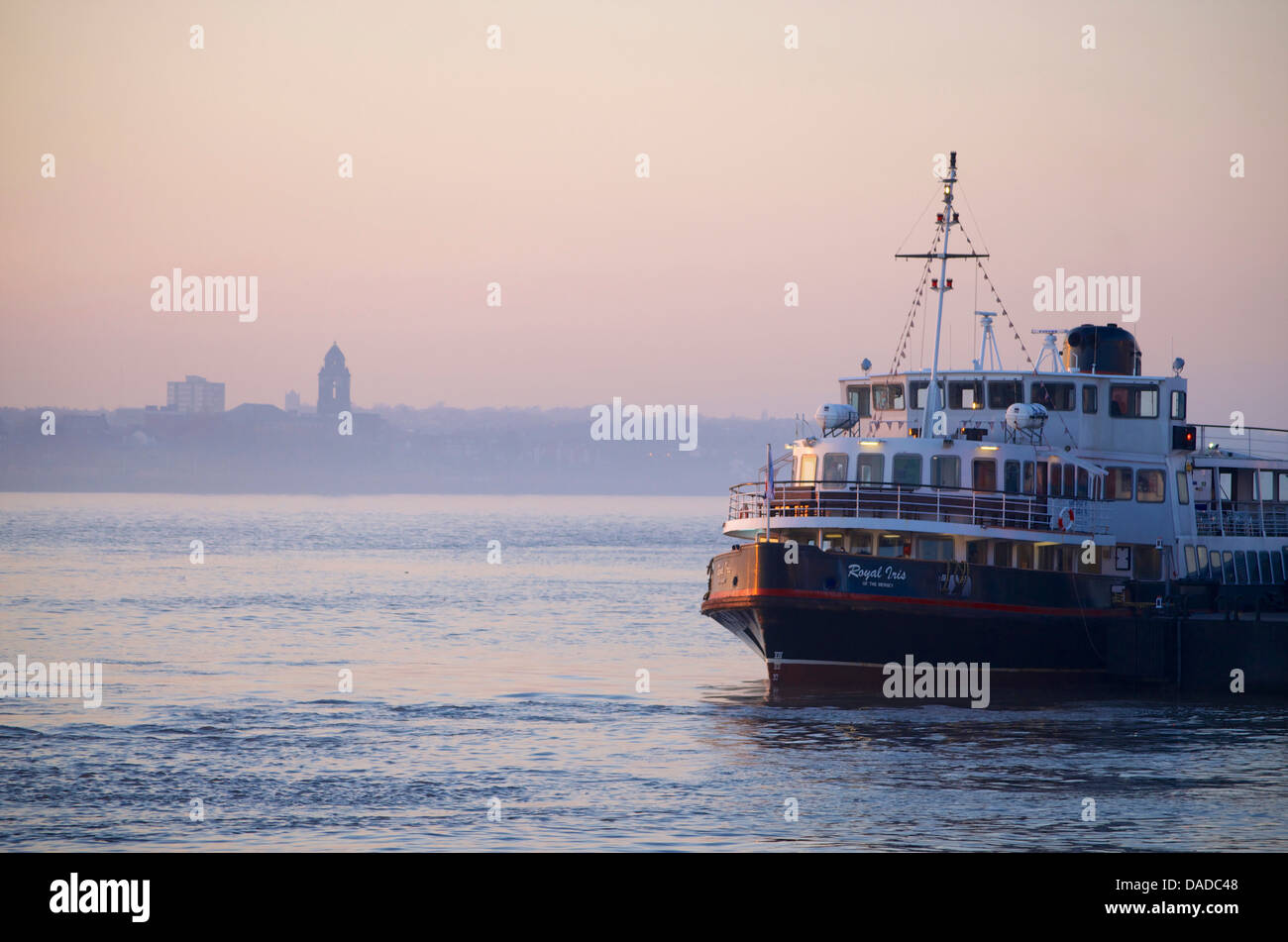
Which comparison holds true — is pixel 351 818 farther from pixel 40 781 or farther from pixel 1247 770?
pixel 1247 770

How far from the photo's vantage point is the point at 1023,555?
3619cm

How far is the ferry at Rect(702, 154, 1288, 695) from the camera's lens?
33938 millimetres

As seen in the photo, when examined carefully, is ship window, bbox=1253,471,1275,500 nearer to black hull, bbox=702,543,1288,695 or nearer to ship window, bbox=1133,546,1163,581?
ship window, bbox=1133,546,1163,581

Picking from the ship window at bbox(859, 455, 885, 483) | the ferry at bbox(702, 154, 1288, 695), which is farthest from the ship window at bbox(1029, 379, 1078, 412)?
the ship window at bbox(859, 455, 885, 483)

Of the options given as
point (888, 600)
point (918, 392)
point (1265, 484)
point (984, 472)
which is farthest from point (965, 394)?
point (1265, 484)

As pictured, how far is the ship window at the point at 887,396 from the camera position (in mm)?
40812

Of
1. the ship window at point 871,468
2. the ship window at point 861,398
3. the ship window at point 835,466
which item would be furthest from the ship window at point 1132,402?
the ship window at point 835,466

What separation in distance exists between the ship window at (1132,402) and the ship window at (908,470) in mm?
6557

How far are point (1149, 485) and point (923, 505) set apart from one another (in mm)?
7284

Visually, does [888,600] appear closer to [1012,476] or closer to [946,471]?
[946,471]

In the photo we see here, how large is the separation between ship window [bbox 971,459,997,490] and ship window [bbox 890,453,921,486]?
136 centimetres

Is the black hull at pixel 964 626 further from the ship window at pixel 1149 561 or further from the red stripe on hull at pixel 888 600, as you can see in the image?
the ship window at pixel 1149 561
